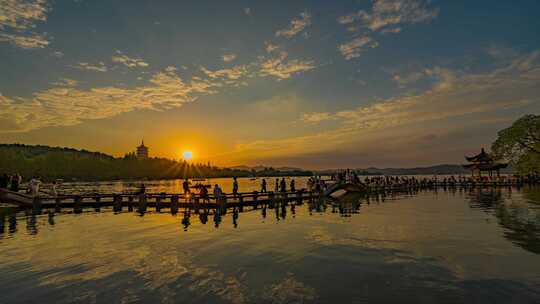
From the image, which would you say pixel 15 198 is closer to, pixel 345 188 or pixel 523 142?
pixel 345 188

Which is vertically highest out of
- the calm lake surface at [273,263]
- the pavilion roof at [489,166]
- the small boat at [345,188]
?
the pavilion roof at [489,166]

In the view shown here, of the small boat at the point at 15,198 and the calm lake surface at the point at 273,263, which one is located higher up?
the small boat at the point at 15,198

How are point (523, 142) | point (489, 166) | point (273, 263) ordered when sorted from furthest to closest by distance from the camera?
point (489, 166)
point (523, 142)
point (273, 263)

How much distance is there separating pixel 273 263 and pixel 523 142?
44253 mm

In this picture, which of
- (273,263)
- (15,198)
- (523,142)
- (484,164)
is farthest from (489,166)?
(15,198)

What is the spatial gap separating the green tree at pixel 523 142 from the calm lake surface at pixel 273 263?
24350 millimetres

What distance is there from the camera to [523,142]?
41.1m

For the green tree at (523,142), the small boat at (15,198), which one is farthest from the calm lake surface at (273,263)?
the green tree at (523,142)

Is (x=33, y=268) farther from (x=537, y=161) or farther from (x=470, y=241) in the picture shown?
(x=537, y=161)

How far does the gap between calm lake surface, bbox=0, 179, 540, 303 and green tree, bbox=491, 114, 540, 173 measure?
2435cm

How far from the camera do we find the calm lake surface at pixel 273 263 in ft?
29.5

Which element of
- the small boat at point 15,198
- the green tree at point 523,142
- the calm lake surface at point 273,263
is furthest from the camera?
the green tree at point 523,142

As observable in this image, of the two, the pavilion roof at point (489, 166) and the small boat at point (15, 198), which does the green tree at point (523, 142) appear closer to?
the pavilion roof at point (489, 166)

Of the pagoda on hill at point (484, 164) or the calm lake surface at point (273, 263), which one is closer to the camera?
the calm lake surface at point (273, 263)
